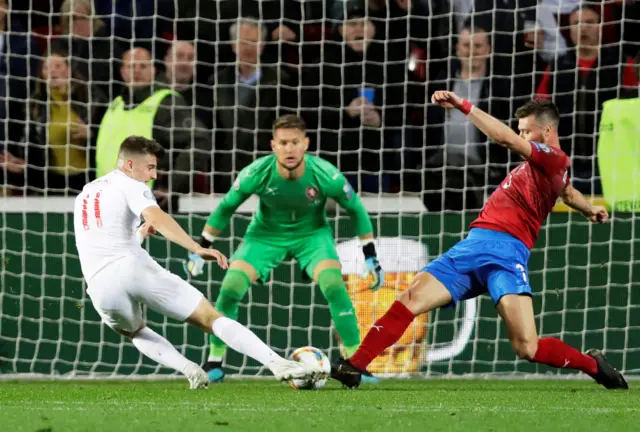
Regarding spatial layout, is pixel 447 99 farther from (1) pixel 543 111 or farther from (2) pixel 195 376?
(2) pixel 195 376

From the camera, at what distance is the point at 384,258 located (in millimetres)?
8773

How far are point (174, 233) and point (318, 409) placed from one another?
134cm

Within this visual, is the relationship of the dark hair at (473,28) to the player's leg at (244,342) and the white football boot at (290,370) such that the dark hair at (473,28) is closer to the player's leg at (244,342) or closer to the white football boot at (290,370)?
the player's leg at (244,342)

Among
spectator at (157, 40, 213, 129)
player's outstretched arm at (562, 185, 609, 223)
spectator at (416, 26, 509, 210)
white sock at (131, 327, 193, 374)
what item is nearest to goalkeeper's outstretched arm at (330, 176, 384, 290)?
spectator at (416, 26, 509, 210)

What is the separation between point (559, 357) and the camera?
21.7 feet

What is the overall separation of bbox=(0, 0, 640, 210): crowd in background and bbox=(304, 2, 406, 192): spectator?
0.01 m

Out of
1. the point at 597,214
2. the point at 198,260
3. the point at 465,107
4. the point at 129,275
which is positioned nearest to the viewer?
the point at 465,107

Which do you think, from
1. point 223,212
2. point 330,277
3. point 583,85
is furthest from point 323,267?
point 583,85

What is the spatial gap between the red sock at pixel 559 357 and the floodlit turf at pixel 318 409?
16cm

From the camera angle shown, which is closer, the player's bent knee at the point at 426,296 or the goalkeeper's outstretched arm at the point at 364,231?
the player's bent knee at the point at 426,296

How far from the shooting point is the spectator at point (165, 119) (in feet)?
30.7

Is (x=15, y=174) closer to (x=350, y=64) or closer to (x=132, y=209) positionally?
(x=350, y=64)

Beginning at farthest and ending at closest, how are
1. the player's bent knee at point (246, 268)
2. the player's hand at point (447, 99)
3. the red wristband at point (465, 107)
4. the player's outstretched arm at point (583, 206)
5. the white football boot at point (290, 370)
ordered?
1. the player's bent knee at point (246, 268)
2. the player's outstretched arm at point (583, 206)
3. the white football boot at point (290, 370)
4. the red wristband at point (465, 107)
5. the player's hand at point (447, 99)

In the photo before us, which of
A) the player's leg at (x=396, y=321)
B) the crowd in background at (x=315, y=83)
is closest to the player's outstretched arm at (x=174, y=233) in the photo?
the player's leg at (x=396, y=321)
